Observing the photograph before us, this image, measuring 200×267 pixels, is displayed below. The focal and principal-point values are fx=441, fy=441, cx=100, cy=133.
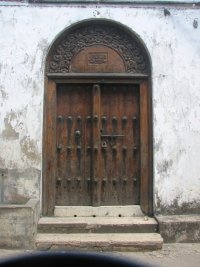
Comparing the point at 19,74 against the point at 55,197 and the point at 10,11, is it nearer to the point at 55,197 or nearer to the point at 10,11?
the point at 10,11

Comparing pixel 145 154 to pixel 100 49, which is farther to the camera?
pixel 100 49

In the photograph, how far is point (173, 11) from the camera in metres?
6.34

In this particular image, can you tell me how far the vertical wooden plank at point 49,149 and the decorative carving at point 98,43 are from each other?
395 millimetres

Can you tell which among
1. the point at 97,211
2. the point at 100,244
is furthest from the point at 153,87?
the point at 100,244

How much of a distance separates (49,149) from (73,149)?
1.16 ft

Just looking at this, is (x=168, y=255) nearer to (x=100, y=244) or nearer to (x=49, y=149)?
(x=100, y=244)

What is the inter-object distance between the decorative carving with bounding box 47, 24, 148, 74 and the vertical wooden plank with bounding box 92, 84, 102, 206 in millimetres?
553

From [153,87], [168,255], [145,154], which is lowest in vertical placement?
[168,255]

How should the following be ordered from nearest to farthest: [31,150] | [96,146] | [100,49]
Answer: [31,150] < [96,146] < [100,49]

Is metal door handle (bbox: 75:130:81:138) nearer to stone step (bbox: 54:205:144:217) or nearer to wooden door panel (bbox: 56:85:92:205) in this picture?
wooden door panel (bbox: 56:85:92:205)

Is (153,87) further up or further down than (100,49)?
further down

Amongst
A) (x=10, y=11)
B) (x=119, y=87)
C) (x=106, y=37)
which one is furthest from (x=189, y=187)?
(x=10, y=11)

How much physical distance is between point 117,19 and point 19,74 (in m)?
1.62

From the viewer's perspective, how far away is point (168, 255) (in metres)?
5.27
